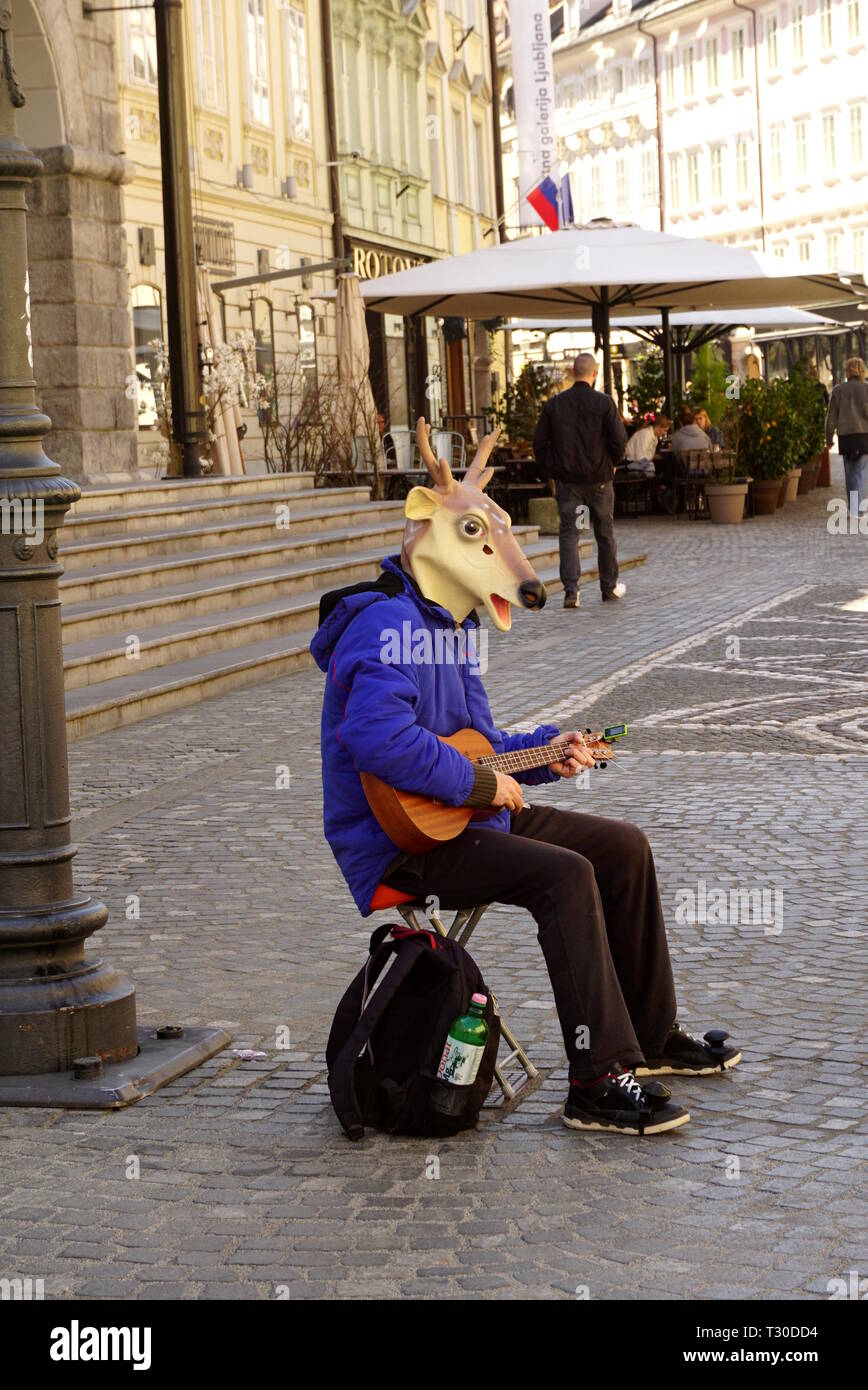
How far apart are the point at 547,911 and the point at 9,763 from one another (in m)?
1.50

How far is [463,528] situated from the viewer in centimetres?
489

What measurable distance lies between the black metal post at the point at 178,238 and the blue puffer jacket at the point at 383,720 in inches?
552

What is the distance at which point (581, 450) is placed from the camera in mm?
16422

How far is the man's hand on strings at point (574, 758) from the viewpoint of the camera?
4863mm

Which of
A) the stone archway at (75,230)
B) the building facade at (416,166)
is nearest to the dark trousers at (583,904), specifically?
the stone archway at (75,230)

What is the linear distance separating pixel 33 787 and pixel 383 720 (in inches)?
45.4

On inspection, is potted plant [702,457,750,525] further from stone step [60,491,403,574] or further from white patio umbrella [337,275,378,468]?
stone step [60,491,403,574]

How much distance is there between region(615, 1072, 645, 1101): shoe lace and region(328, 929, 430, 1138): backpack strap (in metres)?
0.54

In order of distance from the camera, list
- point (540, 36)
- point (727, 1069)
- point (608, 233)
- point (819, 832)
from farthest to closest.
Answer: point (540, 36)
point (608, 233)
point (819, 832)
point (727, 1069)

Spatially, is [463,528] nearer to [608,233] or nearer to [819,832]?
[819,832]

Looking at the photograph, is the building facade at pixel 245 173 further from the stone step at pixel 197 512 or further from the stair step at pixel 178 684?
the stair step at pixel 178 684

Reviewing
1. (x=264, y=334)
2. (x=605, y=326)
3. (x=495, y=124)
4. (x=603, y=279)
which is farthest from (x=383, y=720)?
(x=495, y=124)

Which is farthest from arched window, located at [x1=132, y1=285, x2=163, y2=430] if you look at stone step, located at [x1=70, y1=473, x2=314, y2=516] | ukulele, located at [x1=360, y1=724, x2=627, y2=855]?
ukulele, located at [x1=360, y1=724, x2=627, y2=855]

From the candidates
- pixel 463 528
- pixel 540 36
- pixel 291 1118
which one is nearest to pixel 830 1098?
pixel 291 1118
